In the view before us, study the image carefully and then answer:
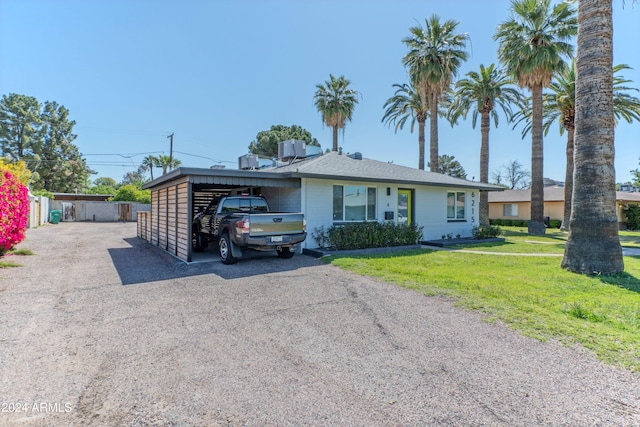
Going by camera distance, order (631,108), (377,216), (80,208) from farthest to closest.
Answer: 1. (80,208)
2. (631,108)
3. (377,216)

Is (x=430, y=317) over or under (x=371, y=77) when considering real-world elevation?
under

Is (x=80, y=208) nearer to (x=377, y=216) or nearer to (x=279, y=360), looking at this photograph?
(x=377, y=216)

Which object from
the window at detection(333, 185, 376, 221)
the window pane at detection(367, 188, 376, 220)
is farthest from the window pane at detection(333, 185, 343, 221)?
the window pane at detection(367, 188, 376, 220)

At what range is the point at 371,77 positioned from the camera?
20094 millimetres

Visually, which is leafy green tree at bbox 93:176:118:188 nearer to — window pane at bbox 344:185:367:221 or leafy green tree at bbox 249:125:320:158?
leafy green tree at bbox 249:125:320:158

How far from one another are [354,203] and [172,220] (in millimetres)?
6289

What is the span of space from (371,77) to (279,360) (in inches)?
779

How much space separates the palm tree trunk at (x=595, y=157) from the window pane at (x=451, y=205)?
741 centimetres

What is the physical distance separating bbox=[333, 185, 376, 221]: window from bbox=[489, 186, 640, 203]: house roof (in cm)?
2190

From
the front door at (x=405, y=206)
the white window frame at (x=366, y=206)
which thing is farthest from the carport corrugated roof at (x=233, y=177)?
the front door at (x=405, y=206)

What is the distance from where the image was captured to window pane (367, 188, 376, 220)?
1242 centimetres

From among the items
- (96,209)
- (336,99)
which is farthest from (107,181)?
(336,99)

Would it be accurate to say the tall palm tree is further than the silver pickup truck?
Yes

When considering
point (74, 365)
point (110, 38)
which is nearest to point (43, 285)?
point (74, 365)
